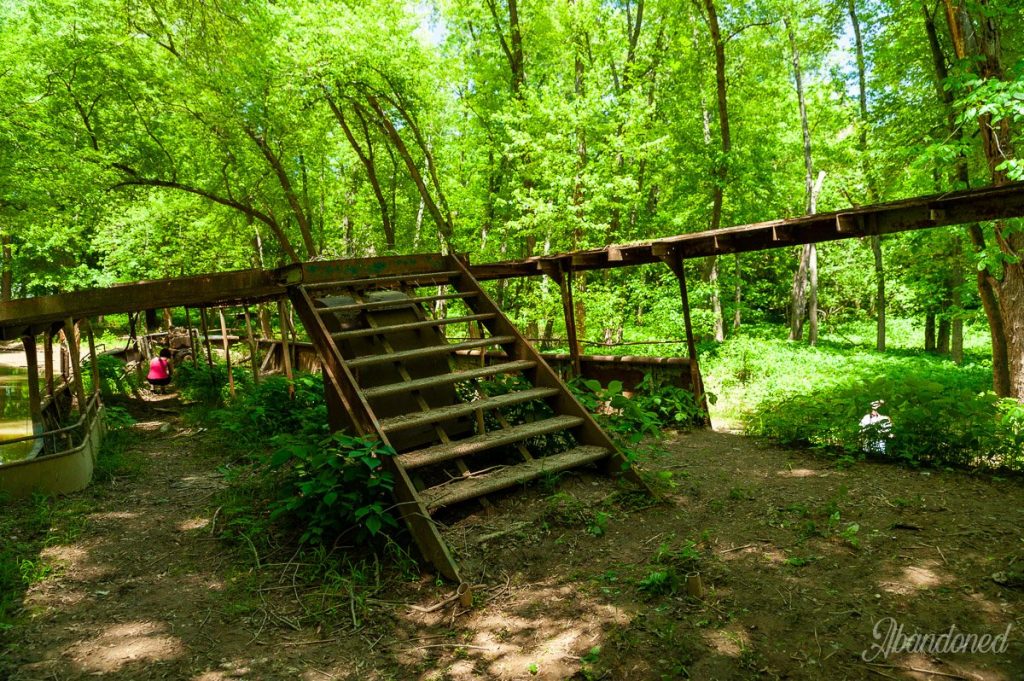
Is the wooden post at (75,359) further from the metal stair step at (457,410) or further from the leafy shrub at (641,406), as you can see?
the leafy shrub at (641,406)

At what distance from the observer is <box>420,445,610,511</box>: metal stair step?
4.09m

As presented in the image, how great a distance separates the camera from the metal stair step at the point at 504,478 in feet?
13.4

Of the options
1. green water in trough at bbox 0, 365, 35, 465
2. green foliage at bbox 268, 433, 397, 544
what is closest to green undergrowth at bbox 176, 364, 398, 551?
green foliage at bbox 268, 433, 397, 544

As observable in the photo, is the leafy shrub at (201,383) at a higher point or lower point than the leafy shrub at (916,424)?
higher

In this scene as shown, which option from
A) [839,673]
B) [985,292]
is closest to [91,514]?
[839,673]

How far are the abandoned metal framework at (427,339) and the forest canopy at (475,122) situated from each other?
502cm

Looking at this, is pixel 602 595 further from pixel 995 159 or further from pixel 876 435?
pixel 995 159

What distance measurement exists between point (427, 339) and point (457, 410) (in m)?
1.29

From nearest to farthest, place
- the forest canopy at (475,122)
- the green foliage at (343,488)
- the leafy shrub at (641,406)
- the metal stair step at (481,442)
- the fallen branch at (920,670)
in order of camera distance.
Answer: the fallen branch at (920,670)
the green foliage at (343,488)
the metal stair step at (481,442)
the leafy shrub at (641,406)
the forest canopy at (475,122)

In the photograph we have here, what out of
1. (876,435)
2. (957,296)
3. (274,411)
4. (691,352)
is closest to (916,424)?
(876,435)

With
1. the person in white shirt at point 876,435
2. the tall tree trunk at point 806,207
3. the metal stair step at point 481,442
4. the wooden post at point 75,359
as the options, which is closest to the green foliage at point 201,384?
the wooden post at point 75,359

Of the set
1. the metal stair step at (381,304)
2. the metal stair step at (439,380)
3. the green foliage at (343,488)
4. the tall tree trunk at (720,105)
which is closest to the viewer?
the green foliage at (343,488)

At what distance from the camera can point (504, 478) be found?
14.5ft

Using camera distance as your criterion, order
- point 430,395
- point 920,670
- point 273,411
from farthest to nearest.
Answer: point 273,411
point 430,395
point 920,670
